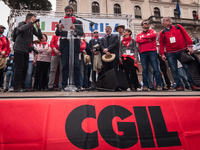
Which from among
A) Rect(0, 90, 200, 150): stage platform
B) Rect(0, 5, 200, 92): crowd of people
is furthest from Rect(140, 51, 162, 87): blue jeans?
Rect(0, 90, 200, 150): stage platform

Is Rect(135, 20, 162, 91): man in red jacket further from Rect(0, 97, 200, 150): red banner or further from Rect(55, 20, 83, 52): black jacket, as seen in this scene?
Rect(0, 97, 200, 150): red banner

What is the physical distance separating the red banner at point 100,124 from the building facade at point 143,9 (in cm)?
Answer: 1542

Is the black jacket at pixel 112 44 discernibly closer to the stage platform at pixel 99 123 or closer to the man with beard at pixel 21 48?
the man with beard at pixel 21 48

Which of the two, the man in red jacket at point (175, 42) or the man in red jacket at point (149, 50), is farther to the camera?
the man in red jacket at point (149, 50)

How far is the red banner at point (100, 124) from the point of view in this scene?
964mm

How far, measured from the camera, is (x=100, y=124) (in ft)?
3.42

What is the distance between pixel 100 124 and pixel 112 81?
55.0 inches

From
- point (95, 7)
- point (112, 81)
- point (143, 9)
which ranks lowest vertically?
point (112, 81)

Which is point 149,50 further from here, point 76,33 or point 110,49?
point 76,33

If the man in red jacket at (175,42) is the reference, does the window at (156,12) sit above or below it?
above

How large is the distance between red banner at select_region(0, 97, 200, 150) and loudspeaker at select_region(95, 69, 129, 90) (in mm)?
1189

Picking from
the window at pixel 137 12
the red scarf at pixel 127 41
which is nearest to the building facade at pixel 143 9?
the window at pixel 137 12

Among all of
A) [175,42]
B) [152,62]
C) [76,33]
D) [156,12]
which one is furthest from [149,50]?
[156,12]

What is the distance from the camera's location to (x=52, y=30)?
7.55 metres
